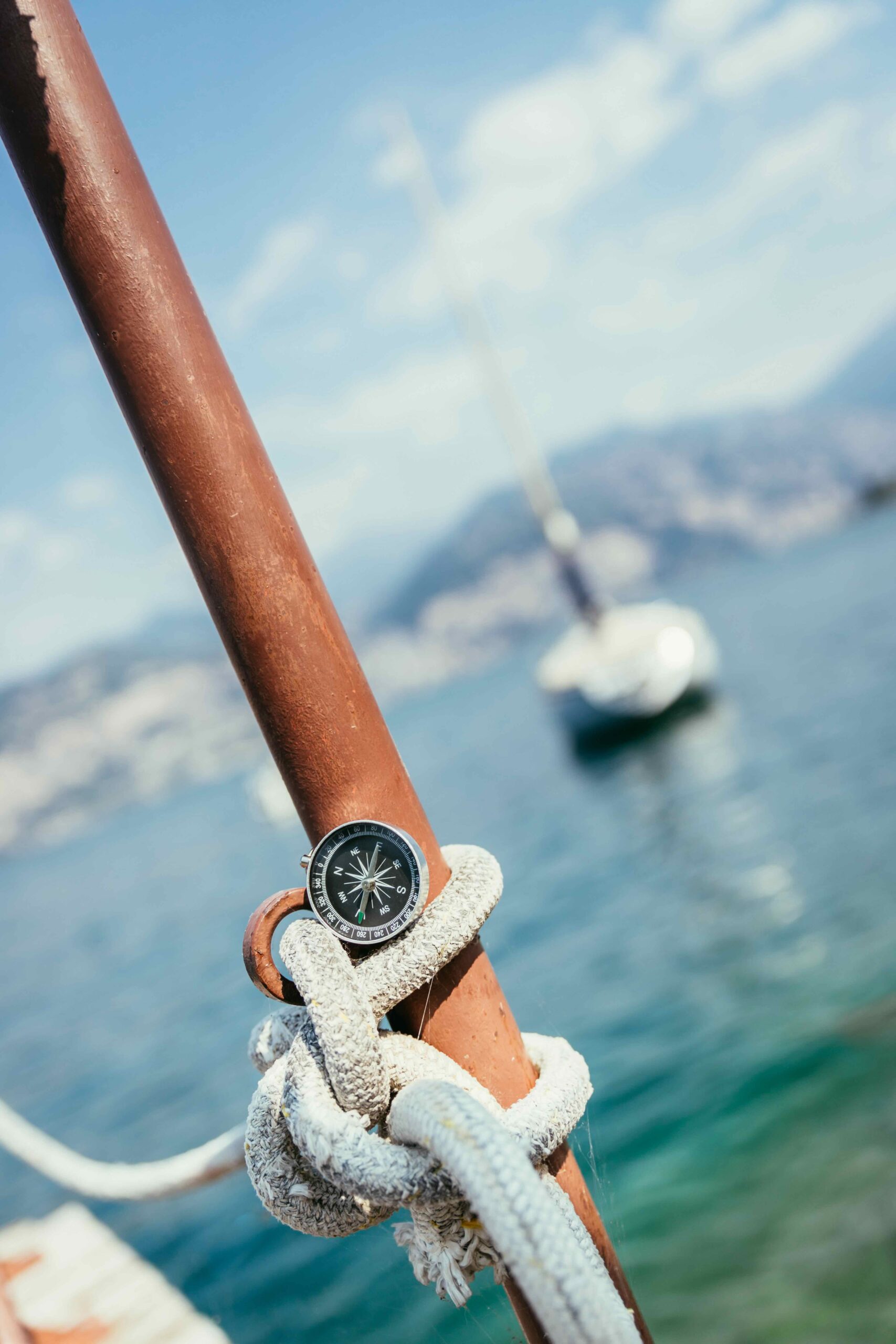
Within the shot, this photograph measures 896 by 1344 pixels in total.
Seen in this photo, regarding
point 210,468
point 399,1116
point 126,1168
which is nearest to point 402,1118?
point 399,1116

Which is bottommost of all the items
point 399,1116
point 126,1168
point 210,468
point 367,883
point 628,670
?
point 628,670

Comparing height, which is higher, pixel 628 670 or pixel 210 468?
pixel 210 468

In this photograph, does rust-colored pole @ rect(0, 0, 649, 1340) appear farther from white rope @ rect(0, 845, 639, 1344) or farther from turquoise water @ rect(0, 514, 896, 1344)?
turquoise water @ rect(0, 514, 896, 1344)

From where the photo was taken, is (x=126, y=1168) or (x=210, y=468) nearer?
(x=210, y=468)

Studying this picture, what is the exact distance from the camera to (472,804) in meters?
33.2

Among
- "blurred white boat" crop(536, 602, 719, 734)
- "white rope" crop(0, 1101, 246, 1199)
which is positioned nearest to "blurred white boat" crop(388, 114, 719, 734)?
"blurred white boat" crop(536, 602, 719, 734)

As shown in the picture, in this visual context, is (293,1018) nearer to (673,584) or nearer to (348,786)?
(348,786)

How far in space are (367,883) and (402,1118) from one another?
37 centimetres

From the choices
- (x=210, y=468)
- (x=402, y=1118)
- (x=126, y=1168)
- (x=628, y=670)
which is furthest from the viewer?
(x=628, y=670)

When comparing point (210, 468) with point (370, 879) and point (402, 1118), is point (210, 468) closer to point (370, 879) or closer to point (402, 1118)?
point (370, 879)

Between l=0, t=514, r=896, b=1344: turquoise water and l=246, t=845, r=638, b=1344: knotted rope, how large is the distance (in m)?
0.82

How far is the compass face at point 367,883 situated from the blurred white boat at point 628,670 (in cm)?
2855

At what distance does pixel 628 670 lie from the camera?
29.8m

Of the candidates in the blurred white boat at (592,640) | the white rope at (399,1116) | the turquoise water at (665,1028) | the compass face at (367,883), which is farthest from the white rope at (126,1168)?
the blurred white boat at (592,640)
